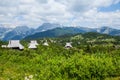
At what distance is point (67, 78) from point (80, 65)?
2.61 metres

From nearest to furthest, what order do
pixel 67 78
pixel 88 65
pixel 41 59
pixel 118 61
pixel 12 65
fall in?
pixel 67 78
pixel 88 65
pixel 118 61
pixel 41 59
pixel 12 65

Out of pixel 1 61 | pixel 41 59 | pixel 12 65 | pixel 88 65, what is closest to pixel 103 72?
pixel 88 65

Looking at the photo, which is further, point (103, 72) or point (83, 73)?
point (103, 72)

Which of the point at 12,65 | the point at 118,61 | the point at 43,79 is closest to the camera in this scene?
the point at 43,79

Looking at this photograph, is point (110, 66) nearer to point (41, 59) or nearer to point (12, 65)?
point (41, 59)

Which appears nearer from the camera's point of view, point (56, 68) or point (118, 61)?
point (56, 68)

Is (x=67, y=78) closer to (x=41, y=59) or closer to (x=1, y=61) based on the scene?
(x=41, y=59)

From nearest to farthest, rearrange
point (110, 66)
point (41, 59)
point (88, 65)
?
1. point (88, 65)
2. point (110, 66)
3. point (41, 59)

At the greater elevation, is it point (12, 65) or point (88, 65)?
point (88, 65)

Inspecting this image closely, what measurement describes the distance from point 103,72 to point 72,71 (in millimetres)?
5110

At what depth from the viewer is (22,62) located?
48.8 metres

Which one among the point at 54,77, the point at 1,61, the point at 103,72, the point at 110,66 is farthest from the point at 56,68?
the point at 1,61

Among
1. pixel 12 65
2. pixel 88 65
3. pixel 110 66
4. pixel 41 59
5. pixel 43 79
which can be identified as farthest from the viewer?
pixel 12 65

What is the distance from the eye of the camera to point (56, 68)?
2933 centimetres
